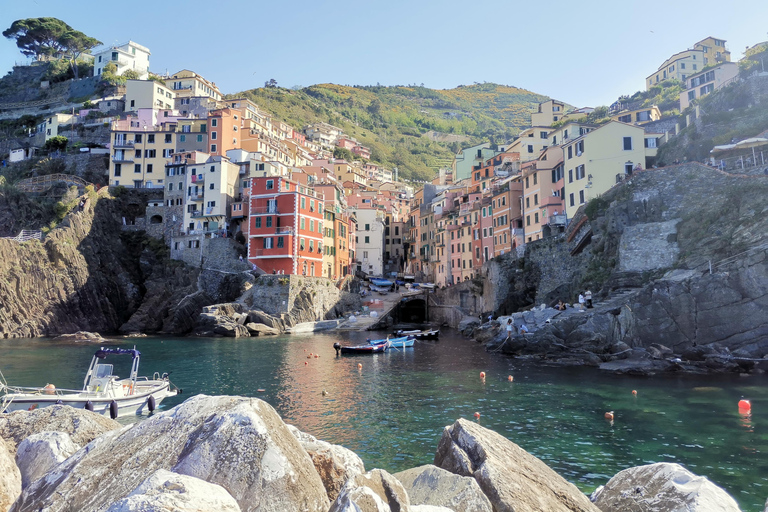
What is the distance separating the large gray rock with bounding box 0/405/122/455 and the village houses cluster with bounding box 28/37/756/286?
48.6m

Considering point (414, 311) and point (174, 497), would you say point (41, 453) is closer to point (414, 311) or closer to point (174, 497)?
point (174, 497)

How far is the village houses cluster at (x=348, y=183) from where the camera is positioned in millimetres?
57469

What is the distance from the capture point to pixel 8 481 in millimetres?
7141

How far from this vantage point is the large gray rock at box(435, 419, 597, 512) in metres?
7.14

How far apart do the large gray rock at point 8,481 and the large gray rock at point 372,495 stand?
461 cm

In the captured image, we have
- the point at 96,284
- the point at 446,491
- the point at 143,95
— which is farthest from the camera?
the point at 143,95

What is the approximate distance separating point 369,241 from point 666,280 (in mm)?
66117

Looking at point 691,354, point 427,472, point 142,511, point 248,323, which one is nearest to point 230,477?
point 142,511

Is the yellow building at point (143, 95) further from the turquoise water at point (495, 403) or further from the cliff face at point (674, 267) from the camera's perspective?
the cliff face at point (674, 267)

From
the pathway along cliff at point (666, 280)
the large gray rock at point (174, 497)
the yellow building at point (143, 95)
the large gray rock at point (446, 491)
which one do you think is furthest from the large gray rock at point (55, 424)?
the yellow building at point (143, 95)

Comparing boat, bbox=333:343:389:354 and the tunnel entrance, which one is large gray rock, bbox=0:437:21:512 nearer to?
boat, bbox=333:343:389:354

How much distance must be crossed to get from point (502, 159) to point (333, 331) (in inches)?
1518

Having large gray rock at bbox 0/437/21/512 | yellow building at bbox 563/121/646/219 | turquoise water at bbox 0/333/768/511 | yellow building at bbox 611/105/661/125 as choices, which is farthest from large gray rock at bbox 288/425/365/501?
yellow building at bbox 611/105/661/125

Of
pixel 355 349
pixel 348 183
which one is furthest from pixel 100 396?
pixel 348 183
